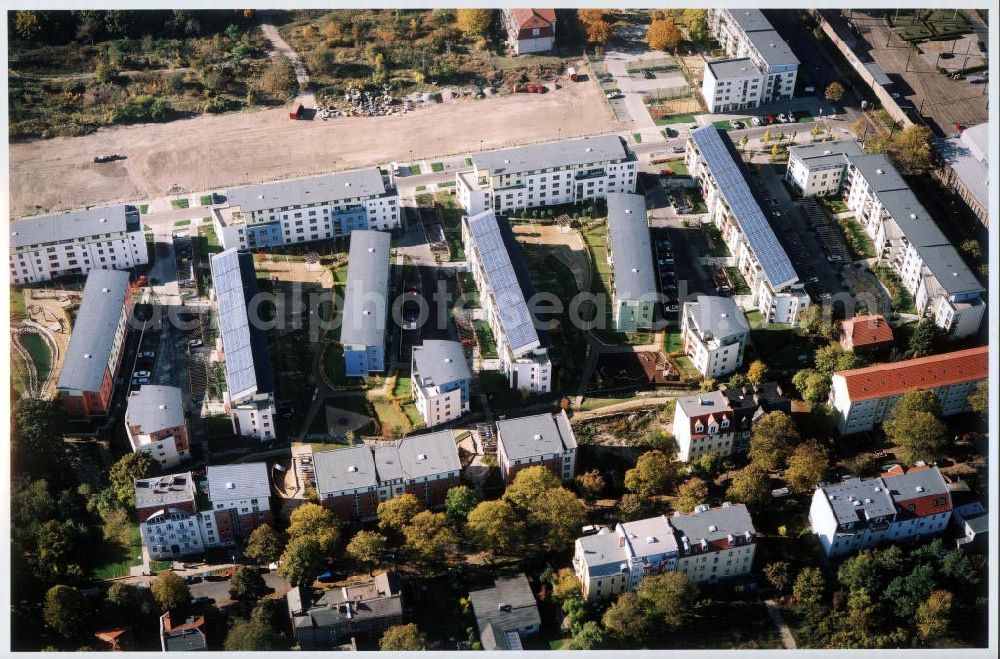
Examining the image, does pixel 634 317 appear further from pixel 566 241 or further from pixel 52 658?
pixel 52 658

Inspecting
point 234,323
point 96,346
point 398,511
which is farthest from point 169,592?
point 234,323

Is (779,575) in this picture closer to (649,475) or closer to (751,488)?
(751,488)

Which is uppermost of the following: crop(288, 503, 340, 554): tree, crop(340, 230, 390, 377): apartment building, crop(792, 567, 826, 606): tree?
crop(340, 230, 390, 377): apartment building

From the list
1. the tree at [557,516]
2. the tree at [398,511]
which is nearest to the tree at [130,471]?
the tree at [398,511]

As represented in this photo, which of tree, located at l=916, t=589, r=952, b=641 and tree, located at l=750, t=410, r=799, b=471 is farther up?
tree, located at l=750, t=410, r=799, b=471

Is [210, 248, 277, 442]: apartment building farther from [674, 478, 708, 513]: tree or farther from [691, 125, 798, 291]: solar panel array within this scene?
[691, 125, 798, 291]: solar panel array

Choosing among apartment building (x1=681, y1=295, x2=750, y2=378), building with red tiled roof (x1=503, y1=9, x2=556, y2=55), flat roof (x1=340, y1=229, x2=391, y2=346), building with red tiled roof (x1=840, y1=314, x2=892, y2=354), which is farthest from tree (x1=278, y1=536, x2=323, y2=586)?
building with red tiled roof (x1=503, y1=9, x2=556, y2=55)

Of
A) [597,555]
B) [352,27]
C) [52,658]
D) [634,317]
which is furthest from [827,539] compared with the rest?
[352,27]
